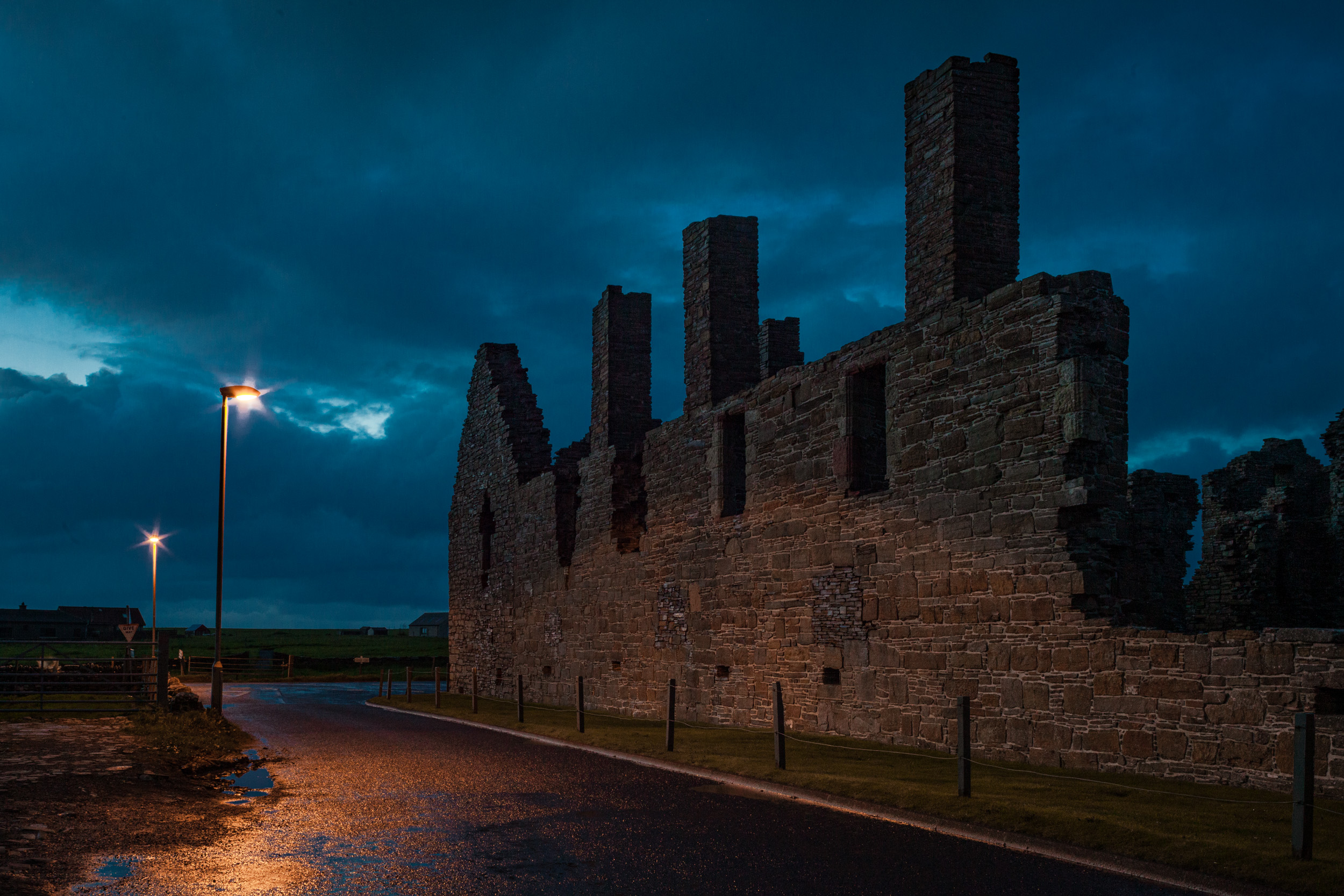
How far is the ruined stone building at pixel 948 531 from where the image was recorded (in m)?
13.4

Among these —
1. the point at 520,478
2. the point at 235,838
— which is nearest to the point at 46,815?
the point at 235,838

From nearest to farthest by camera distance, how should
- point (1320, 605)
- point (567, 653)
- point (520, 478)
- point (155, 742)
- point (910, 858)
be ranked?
point (910, 858) → point (155, 742) → point (1320, 605) → point (567, 653) → point (520, 478)

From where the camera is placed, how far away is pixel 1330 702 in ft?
36.6

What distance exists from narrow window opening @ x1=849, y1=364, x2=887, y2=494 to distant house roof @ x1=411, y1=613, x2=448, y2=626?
137 m

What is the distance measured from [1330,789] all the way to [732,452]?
13.3 m

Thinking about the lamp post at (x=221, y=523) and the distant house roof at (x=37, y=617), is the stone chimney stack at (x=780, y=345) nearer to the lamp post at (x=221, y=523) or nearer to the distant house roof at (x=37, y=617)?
the lamp post at (x=221, y=523)

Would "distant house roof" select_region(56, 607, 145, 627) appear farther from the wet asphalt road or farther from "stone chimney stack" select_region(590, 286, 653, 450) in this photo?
the wet asphalt road

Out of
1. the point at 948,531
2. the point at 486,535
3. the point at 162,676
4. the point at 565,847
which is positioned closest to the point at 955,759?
the point at 948,531

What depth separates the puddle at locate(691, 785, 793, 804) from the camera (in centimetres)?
1137

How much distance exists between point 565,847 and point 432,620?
152 metres

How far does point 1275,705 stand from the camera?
11508 mm

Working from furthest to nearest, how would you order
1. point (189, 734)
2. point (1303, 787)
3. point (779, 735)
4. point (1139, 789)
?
1. point (189, 734)
2. point (779, 735)
3. point (1139, 789)
4. point (1303, 787)

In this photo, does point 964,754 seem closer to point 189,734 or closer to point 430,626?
point 189,734

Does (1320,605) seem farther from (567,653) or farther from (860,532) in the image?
(567,653)
